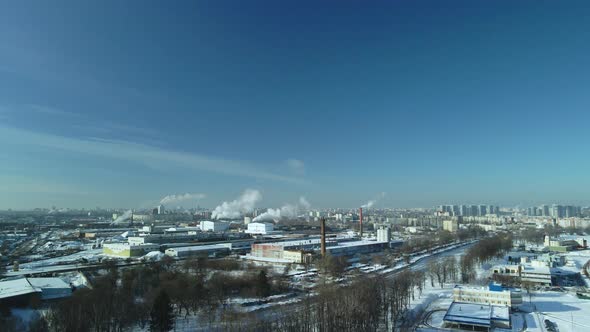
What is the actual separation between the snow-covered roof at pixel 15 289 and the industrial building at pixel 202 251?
11.1 m

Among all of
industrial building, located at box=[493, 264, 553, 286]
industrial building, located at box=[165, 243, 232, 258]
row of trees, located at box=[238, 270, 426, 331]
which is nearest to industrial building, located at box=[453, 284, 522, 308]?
row of trees, located at box=[238, 270, 426, 331]

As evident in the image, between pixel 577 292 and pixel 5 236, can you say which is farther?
pixel 5 236

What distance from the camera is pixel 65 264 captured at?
2191 centimetres

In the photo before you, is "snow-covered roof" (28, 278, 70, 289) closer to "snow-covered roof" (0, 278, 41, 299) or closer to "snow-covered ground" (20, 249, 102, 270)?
"snow-covered roof" (0, 278, 41, 299)

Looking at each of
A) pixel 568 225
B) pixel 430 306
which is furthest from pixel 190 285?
pixel 568 225

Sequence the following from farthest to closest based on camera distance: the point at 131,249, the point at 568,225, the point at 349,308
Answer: the point at 568,225 → the point at 131,249 → the point at 349,308

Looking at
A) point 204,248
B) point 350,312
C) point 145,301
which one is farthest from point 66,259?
point 350,312

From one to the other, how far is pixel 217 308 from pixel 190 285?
131 centimetres

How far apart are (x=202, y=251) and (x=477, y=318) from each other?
19.0 metres

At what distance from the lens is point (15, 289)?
1316cm

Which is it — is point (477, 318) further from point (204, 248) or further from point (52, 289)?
Answer: point (204, 248)

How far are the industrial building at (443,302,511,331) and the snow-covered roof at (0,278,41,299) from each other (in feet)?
43.7

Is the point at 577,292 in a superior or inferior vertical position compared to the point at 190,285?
inferior

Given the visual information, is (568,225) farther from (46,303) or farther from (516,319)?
(46,303)
